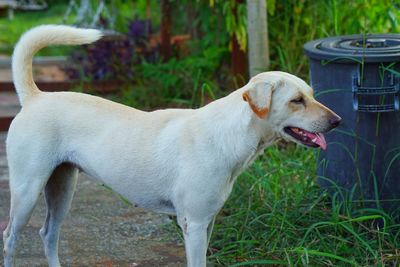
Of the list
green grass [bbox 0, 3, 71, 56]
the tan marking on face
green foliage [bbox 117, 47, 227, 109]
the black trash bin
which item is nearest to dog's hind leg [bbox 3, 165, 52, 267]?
the tan marking on face

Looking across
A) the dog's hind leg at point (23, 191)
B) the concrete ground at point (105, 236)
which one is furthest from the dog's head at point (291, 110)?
the concrete ground at point (105, 236)

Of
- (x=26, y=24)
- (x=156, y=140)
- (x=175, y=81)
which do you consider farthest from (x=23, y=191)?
(x=26, y=24)

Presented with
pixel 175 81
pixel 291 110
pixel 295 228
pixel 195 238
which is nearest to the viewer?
pixel 291 110

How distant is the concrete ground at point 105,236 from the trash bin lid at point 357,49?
4.62ft

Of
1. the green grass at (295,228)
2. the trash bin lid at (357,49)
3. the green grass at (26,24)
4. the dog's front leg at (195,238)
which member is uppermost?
the trash bin lid at (357,49)

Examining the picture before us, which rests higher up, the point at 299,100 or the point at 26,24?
the point at 299,100

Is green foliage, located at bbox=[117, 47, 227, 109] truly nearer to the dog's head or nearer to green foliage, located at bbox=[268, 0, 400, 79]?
green foliage, located at bbox=[268, 0, 400, 79]

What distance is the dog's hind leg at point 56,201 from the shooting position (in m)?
4.03

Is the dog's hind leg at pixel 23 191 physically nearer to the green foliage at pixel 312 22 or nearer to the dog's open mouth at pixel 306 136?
the dog's open mouth at pixel 306 136

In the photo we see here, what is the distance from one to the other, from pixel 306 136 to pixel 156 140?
71 cm

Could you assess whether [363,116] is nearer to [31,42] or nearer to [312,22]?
[31,42]

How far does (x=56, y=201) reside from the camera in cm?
410

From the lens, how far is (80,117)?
3754 millimetres

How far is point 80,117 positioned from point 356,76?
5.17 ft
